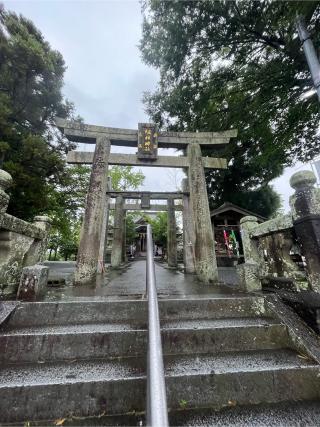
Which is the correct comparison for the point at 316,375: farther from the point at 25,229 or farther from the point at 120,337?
the point at 25,229

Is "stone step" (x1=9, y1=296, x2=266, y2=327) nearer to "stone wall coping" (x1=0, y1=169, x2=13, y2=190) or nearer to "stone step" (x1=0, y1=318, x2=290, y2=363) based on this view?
"stone step" (x1=0, y1=318, x2=290, y2=363)

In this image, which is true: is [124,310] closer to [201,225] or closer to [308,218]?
[308,218]

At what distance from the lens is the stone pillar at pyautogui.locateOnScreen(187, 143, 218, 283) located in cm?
455

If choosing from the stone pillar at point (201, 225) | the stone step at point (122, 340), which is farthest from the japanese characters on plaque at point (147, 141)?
the stone step at point (122, 340)

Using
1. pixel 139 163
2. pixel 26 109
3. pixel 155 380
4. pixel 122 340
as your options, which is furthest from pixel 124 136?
pixel 26 109

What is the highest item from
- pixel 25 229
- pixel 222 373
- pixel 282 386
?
pixel 25 229

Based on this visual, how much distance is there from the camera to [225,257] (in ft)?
43.2

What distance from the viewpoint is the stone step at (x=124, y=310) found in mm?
2217

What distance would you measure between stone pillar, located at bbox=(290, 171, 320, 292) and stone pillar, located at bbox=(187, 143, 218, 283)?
92.1 inches

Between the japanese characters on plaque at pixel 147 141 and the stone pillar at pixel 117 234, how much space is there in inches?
214

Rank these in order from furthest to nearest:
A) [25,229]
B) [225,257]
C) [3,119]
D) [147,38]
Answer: [225,257]
[3,119]
[147,38]
[25,229]

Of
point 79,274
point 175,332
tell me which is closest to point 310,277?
point 175,332

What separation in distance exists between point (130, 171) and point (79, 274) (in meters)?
16.8

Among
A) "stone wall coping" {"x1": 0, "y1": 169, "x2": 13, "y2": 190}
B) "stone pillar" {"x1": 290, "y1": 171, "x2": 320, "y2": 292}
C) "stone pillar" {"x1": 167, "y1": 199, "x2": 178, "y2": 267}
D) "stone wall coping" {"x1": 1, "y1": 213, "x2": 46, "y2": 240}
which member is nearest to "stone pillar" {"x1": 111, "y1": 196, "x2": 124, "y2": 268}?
"stone pillar" {"x1": 167, "y1": 199, "x2": 178, "y2": 267}
